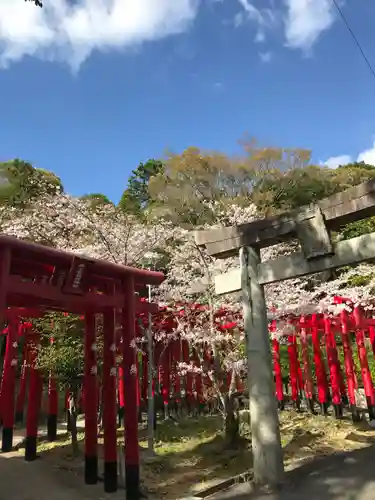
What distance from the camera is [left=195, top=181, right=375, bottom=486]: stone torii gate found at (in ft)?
19.7

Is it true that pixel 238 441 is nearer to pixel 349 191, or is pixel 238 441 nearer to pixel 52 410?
pixel 52 410

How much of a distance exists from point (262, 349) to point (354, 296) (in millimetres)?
9208

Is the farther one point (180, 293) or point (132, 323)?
point (180, 293)

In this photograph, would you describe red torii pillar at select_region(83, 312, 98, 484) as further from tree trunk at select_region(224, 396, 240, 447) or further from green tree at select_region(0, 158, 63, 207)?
green tree at select_region(0, 158, 63, 207)

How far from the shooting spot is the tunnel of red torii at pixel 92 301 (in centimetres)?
664

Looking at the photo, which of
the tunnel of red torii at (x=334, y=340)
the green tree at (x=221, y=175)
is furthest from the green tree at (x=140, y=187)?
the tunnel of red torii at (x=334, y=340)

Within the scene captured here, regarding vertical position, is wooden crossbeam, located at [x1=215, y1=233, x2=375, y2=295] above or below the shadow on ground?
above

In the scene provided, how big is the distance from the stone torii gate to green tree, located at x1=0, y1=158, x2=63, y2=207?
2049 cm

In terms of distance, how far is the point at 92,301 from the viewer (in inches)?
305

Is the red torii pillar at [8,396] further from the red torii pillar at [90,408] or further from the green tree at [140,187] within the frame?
the green tree at [140,187]

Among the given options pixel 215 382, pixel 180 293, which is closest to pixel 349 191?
pixel 215 382

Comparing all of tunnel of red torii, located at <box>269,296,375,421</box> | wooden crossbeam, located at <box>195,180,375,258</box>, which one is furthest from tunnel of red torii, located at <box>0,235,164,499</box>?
tunnel of red torii, located at <box>269,296,375,421</box>

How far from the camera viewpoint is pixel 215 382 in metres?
10.9

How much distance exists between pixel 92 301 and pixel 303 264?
3.91m
